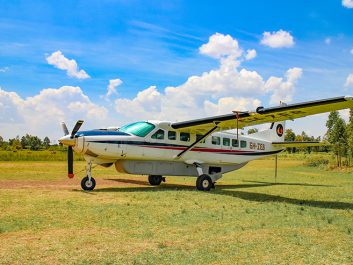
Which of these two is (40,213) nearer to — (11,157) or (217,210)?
(217,210)

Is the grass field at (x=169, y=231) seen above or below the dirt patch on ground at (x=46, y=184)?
below

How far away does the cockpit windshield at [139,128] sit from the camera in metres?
17.3

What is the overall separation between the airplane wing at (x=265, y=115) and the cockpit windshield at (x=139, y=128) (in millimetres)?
1217

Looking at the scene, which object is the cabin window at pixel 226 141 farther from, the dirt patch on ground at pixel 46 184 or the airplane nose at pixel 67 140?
the airplane nose at pixel 67 140

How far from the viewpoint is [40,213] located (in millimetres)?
10016

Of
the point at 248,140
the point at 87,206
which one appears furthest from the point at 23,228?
the point at 248,140

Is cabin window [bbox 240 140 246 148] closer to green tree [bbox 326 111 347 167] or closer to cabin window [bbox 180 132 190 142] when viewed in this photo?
cabin window [bbox 180 132 190 142]

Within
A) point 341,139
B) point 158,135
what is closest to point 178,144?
point 158,135

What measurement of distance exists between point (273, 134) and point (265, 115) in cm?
882

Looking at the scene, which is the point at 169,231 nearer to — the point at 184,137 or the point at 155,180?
the point at 184,137

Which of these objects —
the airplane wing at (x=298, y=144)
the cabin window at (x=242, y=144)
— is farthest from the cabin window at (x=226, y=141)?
the airplane wing at (x=298, y=144)

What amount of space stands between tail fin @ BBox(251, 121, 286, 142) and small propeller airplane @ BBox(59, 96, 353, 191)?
1.98 metres

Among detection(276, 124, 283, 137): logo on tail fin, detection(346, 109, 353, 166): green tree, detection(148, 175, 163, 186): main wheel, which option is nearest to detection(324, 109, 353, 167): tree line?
detection(346, 109, 353, 166): green tree

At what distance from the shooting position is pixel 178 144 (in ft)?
60.5
